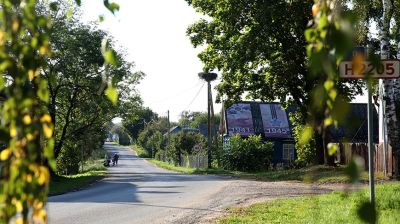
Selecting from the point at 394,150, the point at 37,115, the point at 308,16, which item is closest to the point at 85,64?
the point at 308,16

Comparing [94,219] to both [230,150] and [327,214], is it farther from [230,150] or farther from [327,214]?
[230,150]

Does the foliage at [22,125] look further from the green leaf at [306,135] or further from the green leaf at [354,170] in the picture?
the green leaf at [354,170]

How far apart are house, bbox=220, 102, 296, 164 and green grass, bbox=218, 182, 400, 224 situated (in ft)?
121

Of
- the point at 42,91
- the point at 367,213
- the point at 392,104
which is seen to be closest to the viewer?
the point at 367,213

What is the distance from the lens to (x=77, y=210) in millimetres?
15180

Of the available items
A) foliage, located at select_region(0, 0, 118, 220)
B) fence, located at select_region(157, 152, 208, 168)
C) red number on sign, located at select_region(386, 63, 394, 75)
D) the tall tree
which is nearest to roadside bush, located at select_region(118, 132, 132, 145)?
fence, located at select_region(157, 152, 208, 168)

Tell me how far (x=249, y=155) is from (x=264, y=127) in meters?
11.8

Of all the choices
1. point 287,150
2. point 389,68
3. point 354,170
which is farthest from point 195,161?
point 354,170

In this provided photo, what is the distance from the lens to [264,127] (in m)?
51.8

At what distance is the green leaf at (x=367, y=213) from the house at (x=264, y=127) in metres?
48.8

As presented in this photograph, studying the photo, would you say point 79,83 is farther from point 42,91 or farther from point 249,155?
point 42,91

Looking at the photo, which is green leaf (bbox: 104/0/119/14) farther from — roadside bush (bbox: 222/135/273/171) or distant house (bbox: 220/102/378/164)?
distant house (bbox: 220/102/378/164)

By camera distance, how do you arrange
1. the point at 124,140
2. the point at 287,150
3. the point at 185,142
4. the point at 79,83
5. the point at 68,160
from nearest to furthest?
the point at 79,83 < the point at 68,160 < the point at 287,150 < the point at 185,142 < the point at 124,140

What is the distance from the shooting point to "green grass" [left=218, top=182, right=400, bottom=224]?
9.03 m
